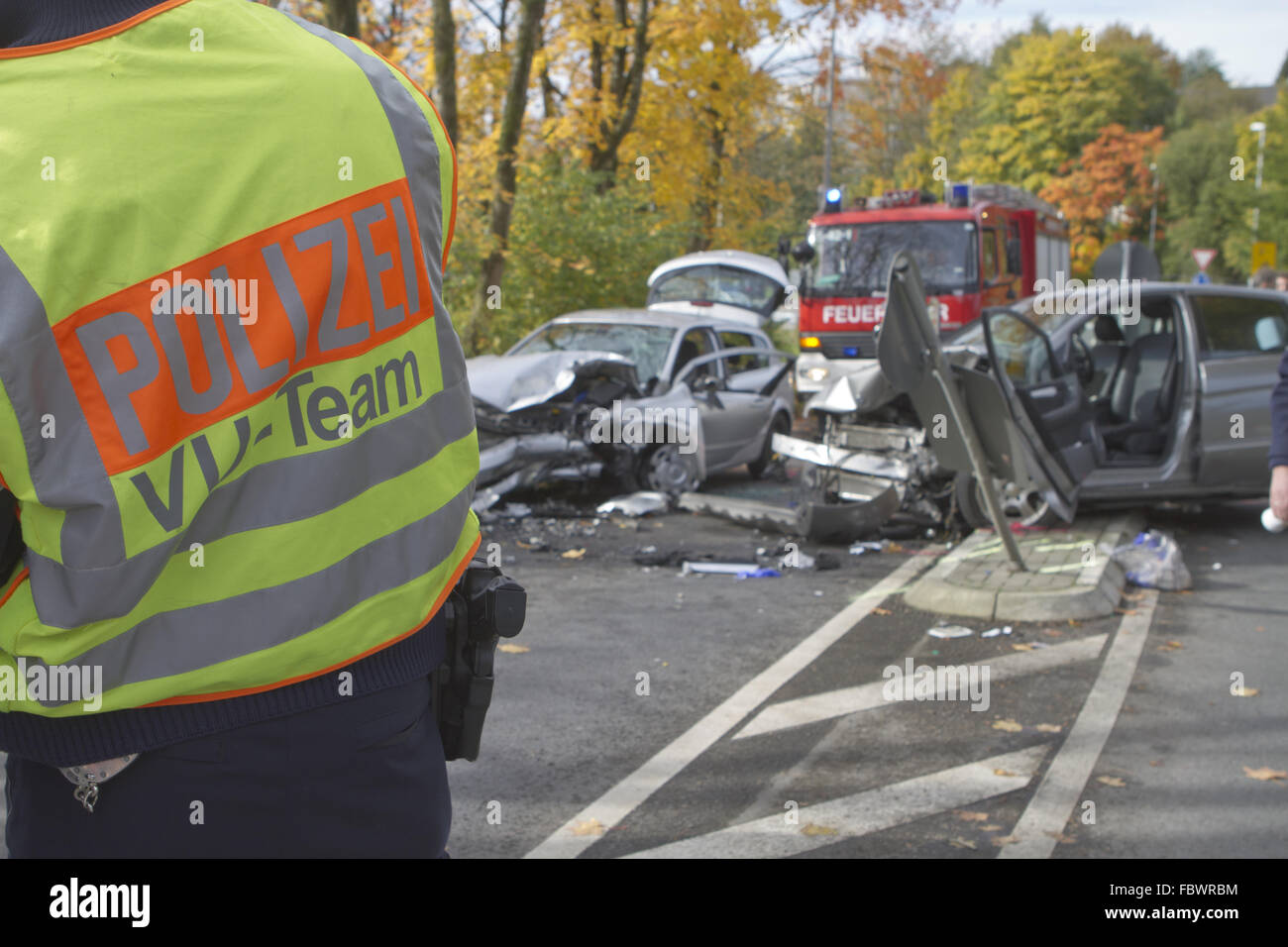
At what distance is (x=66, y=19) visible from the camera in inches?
54.0

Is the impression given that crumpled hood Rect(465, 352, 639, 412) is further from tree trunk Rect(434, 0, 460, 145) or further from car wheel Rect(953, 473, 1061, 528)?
tree trunk Rect(434, 0, 460, 145)

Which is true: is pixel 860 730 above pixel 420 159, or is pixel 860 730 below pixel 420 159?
below

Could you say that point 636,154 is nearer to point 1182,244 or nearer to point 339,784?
point 339,784

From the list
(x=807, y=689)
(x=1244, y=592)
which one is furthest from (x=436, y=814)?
(x=1244, y=592)

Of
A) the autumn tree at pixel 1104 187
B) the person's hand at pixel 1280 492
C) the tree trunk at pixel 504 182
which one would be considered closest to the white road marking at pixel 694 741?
the person's hand at pixel 1280 492

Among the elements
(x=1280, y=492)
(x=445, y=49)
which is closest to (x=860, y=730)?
(x=1280, y=492)

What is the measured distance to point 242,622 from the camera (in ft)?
4.69

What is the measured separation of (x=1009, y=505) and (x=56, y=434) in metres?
8.14

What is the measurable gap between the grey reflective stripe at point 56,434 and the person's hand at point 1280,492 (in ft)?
10.4

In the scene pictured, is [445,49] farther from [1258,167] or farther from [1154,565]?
[1258,167]

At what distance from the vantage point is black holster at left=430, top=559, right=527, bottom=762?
1752mm

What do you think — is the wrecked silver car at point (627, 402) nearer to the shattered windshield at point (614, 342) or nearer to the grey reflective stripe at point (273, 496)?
the shattered windshield at point (614, 342)

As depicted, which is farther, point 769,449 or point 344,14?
point 769,449
